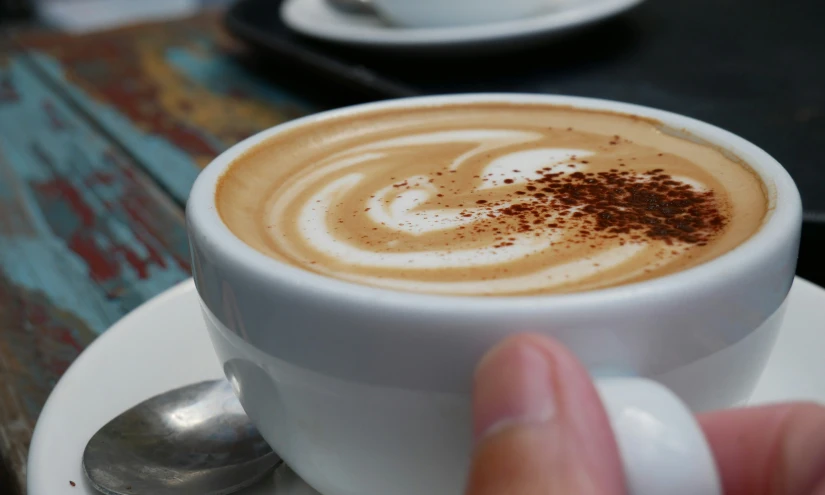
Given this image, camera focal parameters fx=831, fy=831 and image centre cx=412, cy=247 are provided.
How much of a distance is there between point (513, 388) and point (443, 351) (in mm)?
61

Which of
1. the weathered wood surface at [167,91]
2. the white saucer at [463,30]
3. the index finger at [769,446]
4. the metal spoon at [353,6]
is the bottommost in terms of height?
the weathered wood surface at [167,91]

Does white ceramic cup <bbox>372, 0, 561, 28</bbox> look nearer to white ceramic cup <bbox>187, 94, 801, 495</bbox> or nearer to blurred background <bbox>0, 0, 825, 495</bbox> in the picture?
blurred background <bbox>0, 0, 825, 495</bbox>

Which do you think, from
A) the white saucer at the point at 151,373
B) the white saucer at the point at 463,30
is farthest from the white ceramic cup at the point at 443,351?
the white saucer at the point at 463,30

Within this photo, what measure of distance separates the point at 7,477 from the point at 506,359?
522 millimetres

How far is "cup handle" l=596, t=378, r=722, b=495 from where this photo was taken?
0.37 metres

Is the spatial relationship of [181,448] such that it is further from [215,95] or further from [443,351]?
[215,95]

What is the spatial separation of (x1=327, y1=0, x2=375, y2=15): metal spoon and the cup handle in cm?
138

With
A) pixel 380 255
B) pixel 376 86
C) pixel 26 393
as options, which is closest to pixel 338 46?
pixel 376 86

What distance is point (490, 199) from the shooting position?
0.59 metres

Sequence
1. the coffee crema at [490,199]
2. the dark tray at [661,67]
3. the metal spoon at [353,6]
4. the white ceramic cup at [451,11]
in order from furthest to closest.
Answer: the metal spoon at [353,6], the white ceramic cup at [451,11], the dark tray at [661,67], the coffee crema at [490,199]

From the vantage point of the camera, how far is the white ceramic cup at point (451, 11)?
4.63 ft

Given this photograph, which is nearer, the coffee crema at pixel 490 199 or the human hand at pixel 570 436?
the human hand at pixel 570 436

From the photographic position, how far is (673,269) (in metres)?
0.48

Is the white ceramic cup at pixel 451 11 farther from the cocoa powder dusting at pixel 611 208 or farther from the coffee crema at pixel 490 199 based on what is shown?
the cocoa powder dusting at pixel 611 208
